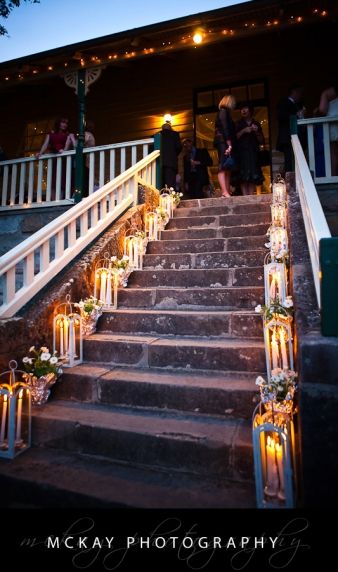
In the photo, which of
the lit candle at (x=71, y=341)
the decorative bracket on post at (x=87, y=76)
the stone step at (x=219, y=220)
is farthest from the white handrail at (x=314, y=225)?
the decorative bracket on post at (x=87, y=76)

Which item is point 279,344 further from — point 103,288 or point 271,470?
point 103,288

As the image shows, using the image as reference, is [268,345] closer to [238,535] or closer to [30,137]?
[238,535]

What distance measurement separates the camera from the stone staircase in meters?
1.86

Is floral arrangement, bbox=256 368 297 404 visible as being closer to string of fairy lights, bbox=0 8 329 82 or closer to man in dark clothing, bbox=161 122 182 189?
man in dark clothing, bbox=161 122 182 189

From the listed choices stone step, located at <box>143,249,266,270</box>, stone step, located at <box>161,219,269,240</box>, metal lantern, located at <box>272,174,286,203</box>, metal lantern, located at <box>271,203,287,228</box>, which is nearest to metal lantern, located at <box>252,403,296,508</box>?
Result: stone step, located at <box>143,249,266,270</box>

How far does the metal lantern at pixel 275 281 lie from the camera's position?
8.84 ft

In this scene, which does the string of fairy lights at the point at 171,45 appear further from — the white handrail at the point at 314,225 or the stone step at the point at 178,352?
the stone step at the point at 178,352

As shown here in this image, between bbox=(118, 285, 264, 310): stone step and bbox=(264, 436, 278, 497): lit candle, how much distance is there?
160 cm

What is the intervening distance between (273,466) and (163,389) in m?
0.92

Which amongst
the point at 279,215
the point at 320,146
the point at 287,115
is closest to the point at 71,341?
the point at 279,215

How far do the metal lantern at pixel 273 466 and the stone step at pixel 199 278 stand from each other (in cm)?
192

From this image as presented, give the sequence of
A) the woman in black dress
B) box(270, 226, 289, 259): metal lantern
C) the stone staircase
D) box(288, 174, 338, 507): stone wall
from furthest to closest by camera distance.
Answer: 1. the woman in black dress
2. box(270, 226, 289, 259): metal lantern
3. the stone staircase
4. box(288, 174, 338, 507): stone wall

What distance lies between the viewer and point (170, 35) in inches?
224

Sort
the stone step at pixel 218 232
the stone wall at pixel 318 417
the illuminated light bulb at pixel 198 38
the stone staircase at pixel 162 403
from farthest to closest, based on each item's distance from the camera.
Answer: the illuminated light bulb at pixel 198 38, the stone step at pixel 218 232, the stone staircase at pixel 162 403, the stone wall at pixel 318 417
